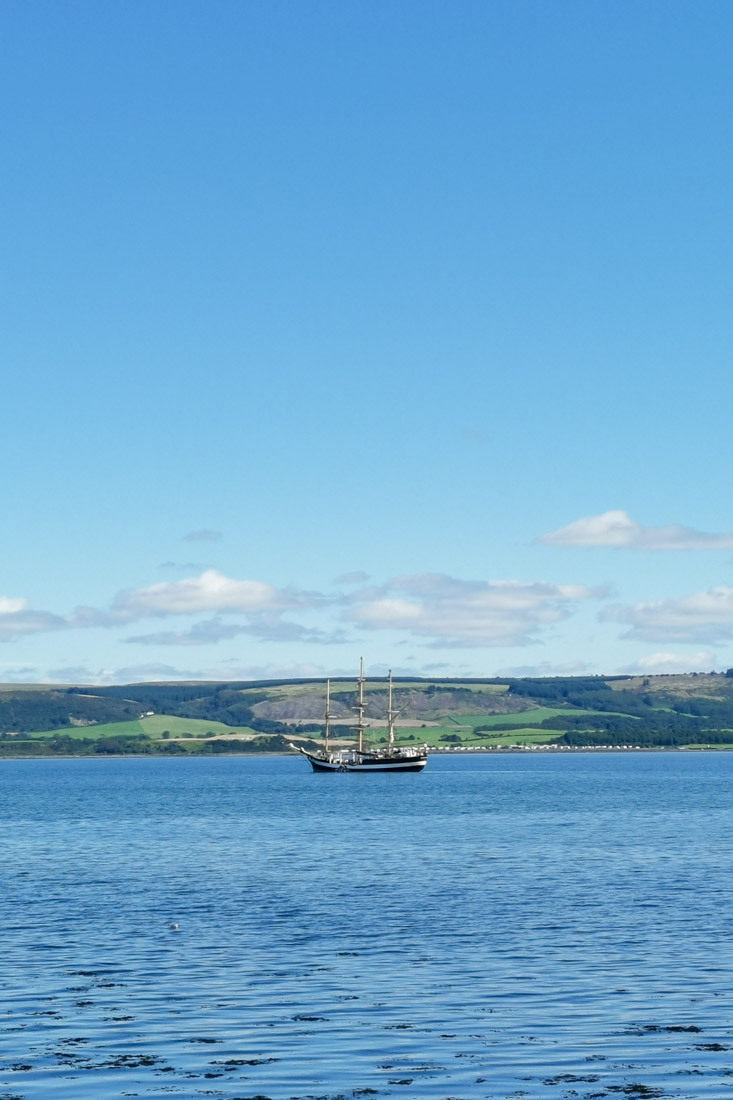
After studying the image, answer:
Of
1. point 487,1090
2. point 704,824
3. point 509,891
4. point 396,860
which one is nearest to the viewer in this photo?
point 487,1090

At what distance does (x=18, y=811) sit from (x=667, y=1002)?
127722 millimetres

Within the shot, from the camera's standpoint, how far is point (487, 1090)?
29.5m

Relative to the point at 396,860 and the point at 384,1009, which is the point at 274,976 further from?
the point at 396,860

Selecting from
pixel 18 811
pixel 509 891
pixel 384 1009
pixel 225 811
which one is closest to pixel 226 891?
pixel 509 891

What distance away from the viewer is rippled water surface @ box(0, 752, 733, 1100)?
3116 cm

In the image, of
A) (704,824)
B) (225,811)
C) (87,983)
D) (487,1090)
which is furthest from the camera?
(225,811)

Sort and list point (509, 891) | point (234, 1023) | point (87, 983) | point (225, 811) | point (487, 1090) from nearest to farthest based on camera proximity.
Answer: point (487, 1090)
point (234, 1023)
point (87, 983)
point (509, 891)
point (225, 811)

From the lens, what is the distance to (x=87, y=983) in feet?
141

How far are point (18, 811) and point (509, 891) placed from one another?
102 meters

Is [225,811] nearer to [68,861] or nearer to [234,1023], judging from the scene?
[68,861]

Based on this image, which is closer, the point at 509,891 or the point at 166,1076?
the point at 166,1076

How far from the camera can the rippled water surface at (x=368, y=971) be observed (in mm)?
31156

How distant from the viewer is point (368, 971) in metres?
44.7

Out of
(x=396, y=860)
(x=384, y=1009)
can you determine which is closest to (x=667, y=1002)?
(x=384, y=1009)
